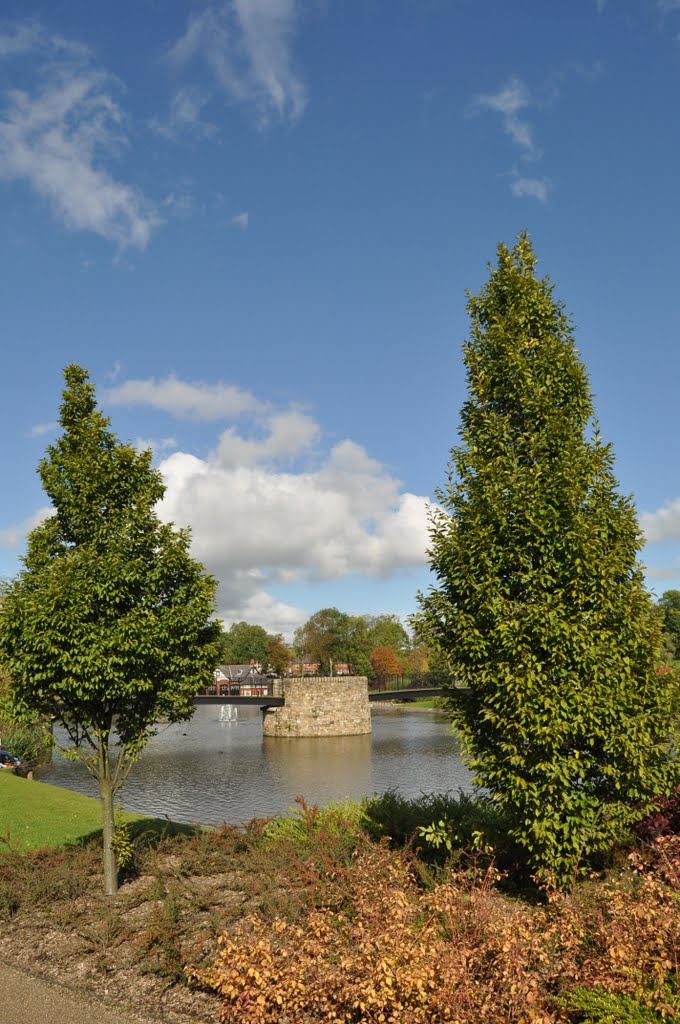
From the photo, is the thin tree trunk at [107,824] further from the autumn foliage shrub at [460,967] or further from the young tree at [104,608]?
the autumn foliage shrub at [460,967]

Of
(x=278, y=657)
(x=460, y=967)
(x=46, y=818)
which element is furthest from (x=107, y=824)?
(x=278, y=657)

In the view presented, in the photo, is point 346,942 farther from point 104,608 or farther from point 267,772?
point 267,772

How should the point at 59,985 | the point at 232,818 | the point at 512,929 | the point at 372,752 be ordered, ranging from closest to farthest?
1. the point at 512,929
2. the point at 59,985
3. the point at 232,818
4. the point at 372,752

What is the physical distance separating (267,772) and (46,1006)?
35.8 m

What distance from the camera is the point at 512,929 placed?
24.6ft

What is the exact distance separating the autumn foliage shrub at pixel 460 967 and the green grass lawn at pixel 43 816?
32.2 feet

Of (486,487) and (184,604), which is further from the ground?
(486,487)

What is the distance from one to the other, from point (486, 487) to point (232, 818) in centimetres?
2268

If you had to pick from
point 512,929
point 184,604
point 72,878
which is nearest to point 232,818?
point 72,878

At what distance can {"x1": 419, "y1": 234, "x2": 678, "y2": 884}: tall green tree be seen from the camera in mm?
10539

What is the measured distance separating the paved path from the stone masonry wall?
58.1m

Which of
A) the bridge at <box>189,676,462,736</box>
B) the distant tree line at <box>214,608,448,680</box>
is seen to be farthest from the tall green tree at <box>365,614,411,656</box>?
the bridge at <box>189,676,462,736</box>

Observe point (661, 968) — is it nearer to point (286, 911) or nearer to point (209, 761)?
point (286, 911)

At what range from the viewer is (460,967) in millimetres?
7215
